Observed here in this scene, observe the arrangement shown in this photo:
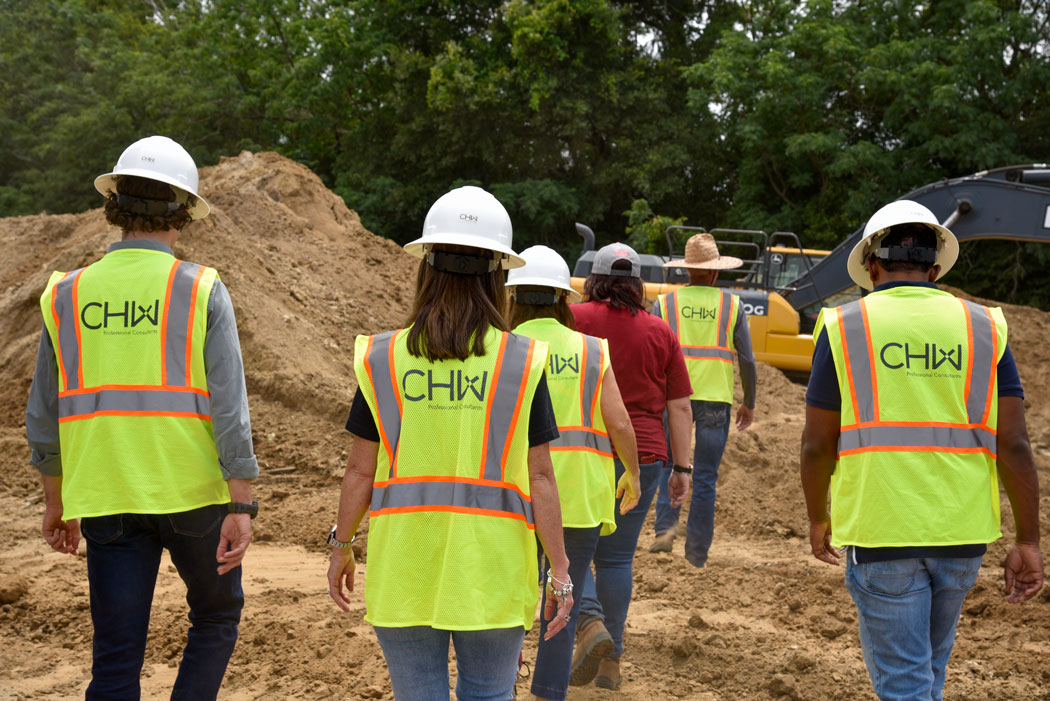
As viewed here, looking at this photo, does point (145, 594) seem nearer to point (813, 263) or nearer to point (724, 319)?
point (724, 319)

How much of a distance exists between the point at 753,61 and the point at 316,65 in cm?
1217

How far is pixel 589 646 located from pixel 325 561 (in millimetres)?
3526

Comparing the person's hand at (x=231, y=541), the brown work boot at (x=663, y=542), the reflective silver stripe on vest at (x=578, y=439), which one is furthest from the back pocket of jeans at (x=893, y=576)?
the brown work boot at (x=663, y=542)

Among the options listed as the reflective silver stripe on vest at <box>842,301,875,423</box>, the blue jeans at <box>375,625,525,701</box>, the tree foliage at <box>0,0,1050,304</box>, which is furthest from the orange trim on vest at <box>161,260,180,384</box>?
the tree foliage at <box>0,0,1050,304</box>

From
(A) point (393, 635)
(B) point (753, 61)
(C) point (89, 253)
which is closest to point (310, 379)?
(C) point (89, 253)

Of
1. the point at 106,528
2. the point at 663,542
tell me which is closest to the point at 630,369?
the point at 106,528

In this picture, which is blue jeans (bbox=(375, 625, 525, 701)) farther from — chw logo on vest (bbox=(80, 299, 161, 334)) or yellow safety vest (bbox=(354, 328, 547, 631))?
chw logo on vest (bbox=(80, 299, 161, 334))

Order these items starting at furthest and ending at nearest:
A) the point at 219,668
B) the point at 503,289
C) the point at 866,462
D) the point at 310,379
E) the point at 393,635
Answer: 1. the point at 310,379
2. the point at 219,668
3. the point at 866,462
4. the point at 503,289
5. the point at 393,635

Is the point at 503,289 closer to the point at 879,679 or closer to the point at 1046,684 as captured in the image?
the point at 879,679

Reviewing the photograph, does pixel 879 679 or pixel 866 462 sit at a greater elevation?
pixel 866 462

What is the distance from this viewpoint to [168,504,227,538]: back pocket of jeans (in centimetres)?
319

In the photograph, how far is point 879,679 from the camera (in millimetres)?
2963

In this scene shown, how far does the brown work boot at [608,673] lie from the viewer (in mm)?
4750

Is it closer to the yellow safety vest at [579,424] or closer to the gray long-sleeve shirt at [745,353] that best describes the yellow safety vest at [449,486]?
the yellow safety vest at [579,424]
